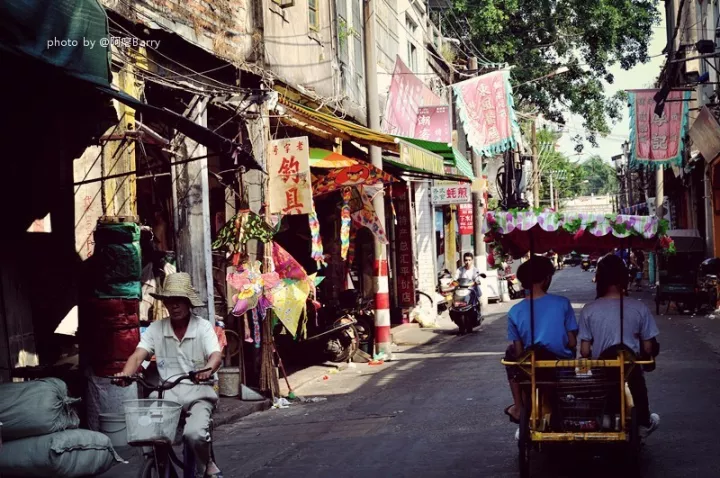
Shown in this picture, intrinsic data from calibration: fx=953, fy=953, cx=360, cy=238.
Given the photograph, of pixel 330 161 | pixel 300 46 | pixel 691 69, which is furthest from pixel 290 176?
pixel 691 69

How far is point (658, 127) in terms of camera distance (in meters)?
26.5

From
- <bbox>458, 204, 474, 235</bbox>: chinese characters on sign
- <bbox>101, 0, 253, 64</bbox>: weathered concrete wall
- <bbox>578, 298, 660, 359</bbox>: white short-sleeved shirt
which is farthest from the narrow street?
<bbox>458, 204, 474, 235</bbox>: chinese characters on sign

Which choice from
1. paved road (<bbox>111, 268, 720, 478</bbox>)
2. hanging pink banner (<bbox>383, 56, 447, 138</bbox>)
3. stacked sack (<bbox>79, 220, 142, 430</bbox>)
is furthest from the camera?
hanging pink banner (<bbox>383, 56, 447, 138</bbox>)

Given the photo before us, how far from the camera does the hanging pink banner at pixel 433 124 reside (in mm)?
22659

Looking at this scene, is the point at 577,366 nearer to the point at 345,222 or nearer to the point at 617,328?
the point at 617,328

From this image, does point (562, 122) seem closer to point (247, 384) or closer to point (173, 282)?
point (247, 384)

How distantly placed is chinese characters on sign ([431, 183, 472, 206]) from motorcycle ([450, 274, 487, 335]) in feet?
22.0

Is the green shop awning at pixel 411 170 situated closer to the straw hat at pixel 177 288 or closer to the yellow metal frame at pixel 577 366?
the yellow metal frame at pixel 577 366

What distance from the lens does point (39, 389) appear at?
23.7 feet

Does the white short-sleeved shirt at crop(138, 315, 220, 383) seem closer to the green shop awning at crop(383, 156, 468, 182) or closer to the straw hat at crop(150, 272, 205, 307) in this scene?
the straw hat at crop(150, 272, 205, 307)

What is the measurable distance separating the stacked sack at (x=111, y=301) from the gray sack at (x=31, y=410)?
165cm

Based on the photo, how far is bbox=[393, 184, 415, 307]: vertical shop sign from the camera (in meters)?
24.7

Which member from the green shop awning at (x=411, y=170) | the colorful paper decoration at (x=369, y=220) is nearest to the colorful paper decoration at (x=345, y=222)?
the colorful paper decoration at (x=369, y=220)

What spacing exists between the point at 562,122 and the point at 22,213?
34.2 meters
